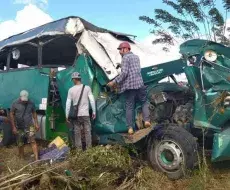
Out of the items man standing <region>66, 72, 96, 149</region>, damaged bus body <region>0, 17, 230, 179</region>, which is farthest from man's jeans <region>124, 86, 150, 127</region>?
man standing <region>66, 72, 96, 149</region>

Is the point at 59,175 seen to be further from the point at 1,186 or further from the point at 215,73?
the point at 215,73

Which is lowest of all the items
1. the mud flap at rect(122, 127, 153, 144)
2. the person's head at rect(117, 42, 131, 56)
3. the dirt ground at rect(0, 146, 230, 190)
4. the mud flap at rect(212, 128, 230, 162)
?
the dirt ground at rect(0, 146, 230, 190)

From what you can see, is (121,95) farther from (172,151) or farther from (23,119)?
(23,119)

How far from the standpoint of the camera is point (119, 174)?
488 centimetres

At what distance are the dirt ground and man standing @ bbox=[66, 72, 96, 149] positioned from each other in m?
0.83

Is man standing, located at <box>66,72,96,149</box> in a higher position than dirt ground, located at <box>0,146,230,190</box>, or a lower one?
higher

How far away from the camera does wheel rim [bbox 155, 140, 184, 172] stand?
5.10m

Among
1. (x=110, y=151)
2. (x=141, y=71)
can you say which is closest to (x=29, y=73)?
(x=141, y=71)

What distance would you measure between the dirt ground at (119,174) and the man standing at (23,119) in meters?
1.32


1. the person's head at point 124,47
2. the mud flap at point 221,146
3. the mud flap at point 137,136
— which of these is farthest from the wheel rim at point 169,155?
the person's head at point 124,47

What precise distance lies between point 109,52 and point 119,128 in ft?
4.98

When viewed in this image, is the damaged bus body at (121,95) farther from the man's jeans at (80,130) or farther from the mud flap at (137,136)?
the man's jeans at (80,130)

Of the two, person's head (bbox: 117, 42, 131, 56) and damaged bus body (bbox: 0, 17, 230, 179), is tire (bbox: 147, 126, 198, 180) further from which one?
person's head (bbox: 117, 42, 131, 56)

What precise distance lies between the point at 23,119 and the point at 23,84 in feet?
3.46
